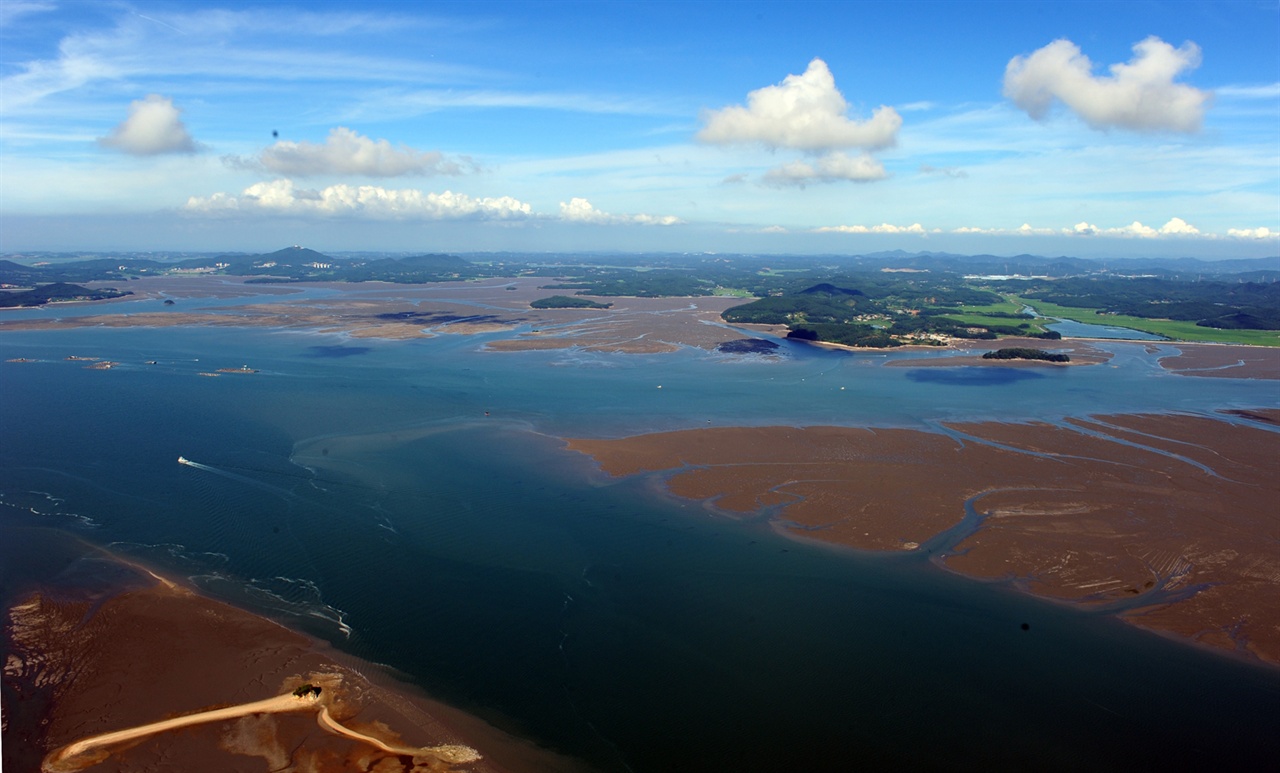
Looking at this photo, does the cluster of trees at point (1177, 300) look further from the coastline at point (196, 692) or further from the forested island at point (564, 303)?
the coastline at point (196, 692)

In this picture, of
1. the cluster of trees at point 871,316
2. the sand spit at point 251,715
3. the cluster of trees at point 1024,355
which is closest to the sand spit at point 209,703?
the sand spit at point 251,715

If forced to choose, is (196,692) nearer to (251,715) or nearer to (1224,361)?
(251,715)

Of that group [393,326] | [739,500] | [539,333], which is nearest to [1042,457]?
[739,500]

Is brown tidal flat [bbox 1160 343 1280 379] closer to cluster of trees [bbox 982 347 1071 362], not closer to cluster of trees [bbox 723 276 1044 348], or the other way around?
cluster of trees [bbox 982 347 1071 362]

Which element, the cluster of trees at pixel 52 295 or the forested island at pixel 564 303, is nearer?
the cluster of trees at pixel 52 295

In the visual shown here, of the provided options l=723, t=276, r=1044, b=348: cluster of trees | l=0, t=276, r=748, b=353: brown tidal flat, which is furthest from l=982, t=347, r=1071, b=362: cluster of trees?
l=0, t=276, r=748, b=353: brown tidal flat

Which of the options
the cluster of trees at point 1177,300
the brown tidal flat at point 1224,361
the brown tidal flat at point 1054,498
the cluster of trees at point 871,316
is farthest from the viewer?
the cluster of trees at point 1177,300

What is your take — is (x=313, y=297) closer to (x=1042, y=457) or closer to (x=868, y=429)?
(x=868, y=429)

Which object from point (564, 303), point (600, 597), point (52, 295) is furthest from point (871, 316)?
point (52, 295)
